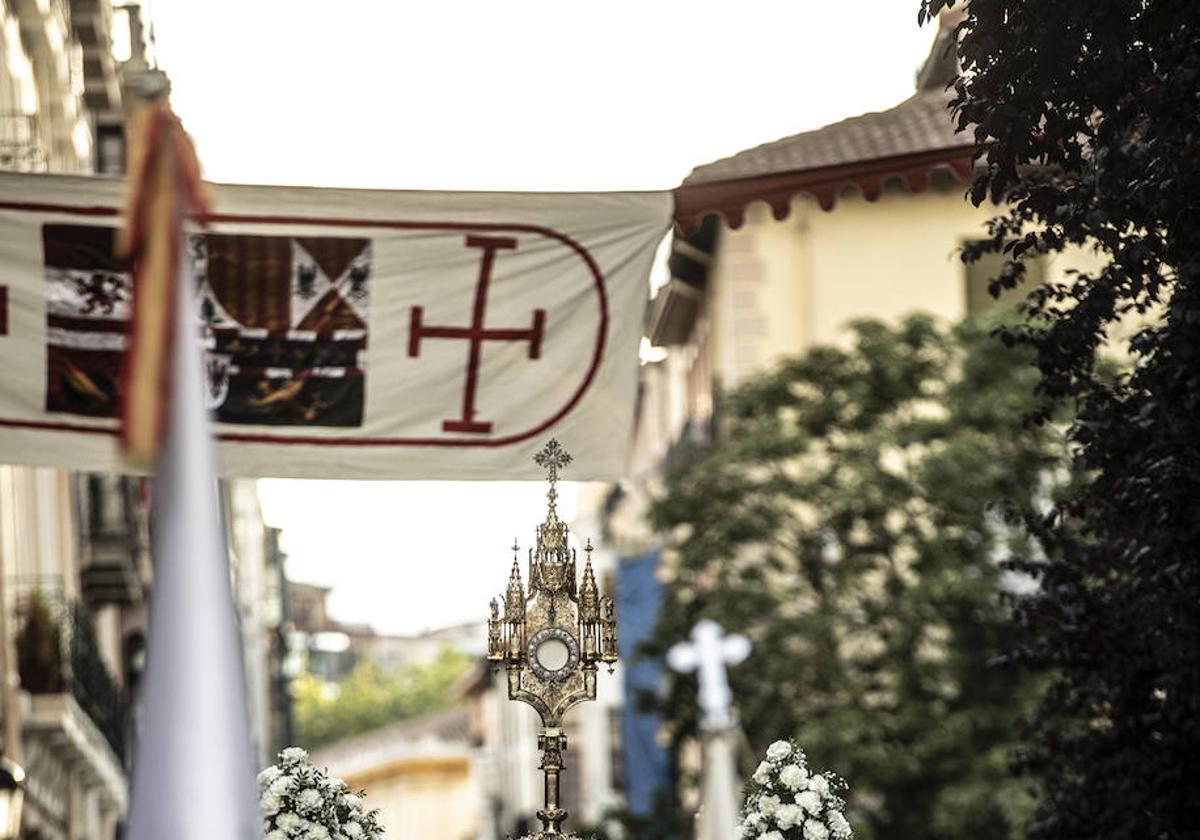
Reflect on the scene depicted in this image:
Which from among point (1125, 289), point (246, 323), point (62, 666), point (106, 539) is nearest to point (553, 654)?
point (246, 323)

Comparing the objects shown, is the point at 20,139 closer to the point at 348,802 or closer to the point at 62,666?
the point at 62,666

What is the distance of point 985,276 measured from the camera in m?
39.0

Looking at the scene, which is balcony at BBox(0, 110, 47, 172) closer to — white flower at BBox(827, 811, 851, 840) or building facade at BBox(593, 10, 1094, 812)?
building facade at BBox(593, 10, 1094, 812)

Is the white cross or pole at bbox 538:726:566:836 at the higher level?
the white cross

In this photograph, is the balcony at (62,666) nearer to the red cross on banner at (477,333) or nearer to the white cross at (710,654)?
the white cross at (710,654)

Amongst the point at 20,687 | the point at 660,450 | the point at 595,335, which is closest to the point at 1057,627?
the point at 595,335

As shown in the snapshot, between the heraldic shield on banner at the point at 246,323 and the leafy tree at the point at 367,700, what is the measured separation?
115 metres

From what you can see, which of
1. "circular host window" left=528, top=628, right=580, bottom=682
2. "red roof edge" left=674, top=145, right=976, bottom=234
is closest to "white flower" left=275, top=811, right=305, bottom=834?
"circular host window" left=528, top=628, right=580, bottom=682

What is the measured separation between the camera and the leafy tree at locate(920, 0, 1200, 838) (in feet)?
37.4

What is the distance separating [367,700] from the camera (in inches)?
5192

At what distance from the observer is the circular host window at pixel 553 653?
35.2 ft

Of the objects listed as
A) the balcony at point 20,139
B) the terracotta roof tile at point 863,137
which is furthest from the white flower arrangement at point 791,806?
the terracotta roof tile at point 863,137

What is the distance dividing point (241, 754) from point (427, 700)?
128 m

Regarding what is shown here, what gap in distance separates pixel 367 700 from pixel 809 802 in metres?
122
